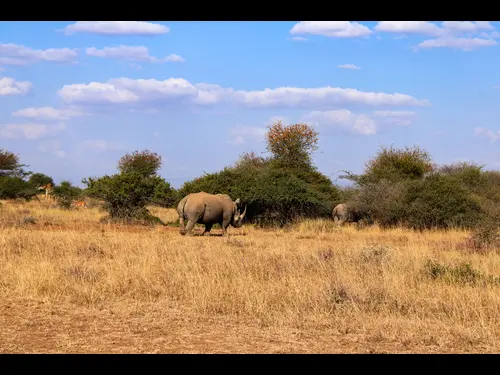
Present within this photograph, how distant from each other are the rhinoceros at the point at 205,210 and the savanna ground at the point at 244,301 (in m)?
6.51

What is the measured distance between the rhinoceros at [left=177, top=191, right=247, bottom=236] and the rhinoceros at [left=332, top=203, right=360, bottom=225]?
668cm

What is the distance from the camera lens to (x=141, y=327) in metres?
7.69

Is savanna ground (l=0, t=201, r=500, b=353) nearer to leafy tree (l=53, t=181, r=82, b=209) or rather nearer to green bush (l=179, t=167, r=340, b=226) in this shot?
green bush (l=179, t=167, r=340, b=226)

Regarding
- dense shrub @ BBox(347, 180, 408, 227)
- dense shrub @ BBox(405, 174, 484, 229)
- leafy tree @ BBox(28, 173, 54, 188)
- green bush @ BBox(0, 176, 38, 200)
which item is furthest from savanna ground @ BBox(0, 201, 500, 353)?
leafy tree @ BBox(28, 173, 54, 188)

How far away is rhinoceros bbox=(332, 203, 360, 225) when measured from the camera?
2644cm

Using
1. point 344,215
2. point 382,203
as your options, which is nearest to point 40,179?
point 344,215

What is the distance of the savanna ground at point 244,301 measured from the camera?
275 inches

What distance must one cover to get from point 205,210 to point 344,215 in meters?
8.28

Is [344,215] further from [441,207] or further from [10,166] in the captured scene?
[10,166]

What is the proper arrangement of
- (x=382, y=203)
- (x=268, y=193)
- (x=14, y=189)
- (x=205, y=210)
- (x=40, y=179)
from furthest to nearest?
(x=40, y=179) < (x=14, y=189) < (x=268, y=193) < (x=382, y=203) < (x=205, y=210)

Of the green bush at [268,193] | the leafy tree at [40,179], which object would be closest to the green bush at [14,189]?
the leafy tree at [40,179]

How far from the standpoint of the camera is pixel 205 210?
20.4 meters
